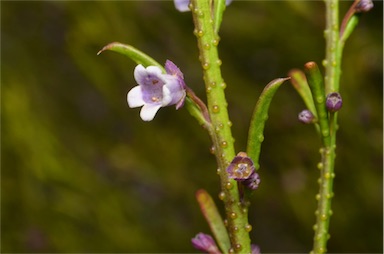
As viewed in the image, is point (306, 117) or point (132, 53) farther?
point (306, 117)

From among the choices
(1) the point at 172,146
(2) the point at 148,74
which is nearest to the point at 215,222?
(2) the point at 148,74

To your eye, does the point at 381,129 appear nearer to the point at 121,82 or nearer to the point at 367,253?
the point at 367,253

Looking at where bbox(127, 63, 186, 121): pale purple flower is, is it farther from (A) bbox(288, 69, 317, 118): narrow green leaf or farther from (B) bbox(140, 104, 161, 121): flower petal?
(A) bbox(288, 69, 317, 118): narrow green leaf

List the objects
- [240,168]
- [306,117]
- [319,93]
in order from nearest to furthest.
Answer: [240,168] < [319,93] < [306,117]

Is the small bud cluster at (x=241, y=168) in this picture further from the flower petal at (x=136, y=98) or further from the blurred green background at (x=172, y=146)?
the blurred green background at (x=172, y=146)

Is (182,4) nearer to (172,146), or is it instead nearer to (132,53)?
(132,53)

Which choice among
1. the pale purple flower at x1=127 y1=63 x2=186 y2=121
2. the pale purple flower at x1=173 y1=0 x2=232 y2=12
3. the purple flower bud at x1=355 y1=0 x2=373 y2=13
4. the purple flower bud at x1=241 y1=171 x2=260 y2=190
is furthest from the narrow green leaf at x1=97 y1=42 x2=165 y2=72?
the purple flower bud at x1=355 y1=0 x2=373 y2=13

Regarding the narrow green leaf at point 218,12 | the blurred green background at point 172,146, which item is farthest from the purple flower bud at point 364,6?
the blurred green background at point 172,146
